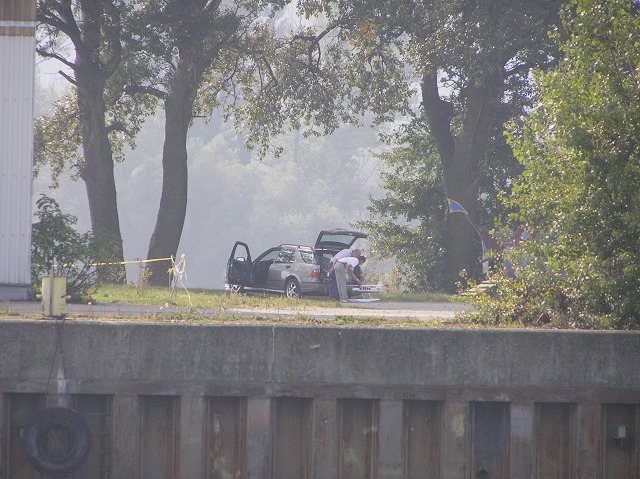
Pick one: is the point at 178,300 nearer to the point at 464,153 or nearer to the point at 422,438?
the point at 422,438

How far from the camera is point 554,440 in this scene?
9883 millimetres

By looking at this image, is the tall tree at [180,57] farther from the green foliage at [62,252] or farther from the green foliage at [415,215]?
the green foliage at [62,252]

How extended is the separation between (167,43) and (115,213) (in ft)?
15.5

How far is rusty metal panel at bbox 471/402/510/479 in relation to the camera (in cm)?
981

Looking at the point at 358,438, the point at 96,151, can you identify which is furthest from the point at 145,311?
the point at 96,151

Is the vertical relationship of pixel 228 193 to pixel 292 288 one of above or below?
above

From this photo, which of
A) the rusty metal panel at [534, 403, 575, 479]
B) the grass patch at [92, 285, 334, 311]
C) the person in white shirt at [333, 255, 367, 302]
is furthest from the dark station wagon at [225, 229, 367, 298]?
the rusty metal panel at [534, 403, 575, 479]

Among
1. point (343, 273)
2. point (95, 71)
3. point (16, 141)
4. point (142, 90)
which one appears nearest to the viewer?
point (16, 141)

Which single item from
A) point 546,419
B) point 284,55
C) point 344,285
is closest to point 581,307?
point 546,419

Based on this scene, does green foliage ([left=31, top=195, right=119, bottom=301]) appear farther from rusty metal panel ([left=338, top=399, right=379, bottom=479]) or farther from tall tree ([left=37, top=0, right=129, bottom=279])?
tall tree ([left=37, top=0, right=129, bottom=279])

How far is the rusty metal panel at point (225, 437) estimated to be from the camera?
9719 mm

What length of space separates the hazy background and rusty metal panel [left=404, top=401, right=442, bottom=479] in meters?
66.6

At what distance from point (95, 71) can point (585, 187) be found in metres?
18.1

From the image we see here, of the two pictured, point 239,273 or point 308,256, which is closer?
point 308,256
